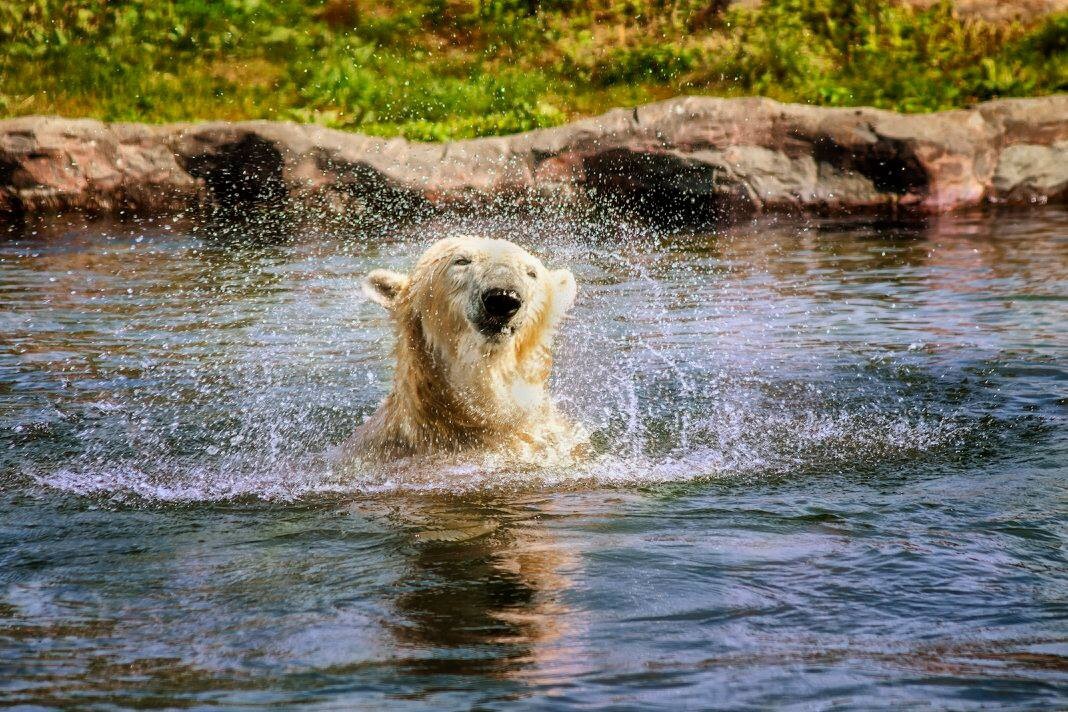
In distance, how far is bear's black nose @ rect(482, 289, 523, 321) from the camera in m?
4.86

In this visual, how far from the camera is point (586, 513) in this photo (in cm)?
431

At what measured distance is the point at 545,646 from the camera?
2924mm

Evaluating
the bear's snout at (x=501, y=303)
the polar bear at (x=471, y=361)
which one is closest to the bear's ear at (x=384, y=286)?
the polar bear at (x=471, y=361)

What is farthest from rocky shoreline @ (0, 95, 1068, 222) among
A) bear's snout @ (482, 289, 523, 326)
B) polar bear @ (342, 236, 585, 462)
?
bear's snout @ (482, 289, 523, 326)

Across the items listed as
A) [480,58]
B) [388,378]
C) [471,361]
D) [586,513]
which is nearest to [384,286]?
[471,361]

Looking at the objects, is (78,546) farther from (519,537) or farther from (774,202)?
(774,202)

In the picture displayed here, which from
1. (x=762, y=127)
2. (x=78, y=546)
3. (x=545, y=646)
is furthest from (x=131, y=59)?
(x=545, y=646)

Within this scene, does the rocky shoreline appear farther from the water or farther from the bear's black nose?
the bear's black nose

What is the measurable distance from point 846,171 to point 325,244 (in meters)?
5.44

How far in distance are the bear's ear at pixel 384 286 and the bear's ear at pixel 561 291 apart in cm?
63

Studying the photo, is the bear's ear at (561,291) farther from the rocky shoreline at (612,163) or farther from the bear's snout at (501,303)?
the rocky shoreline at (612,163)

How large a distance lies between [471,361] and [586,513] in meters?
1.04

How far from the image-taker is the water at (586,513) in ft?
9.09

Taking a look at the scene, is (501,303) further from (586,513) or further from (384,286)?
(586,513)
